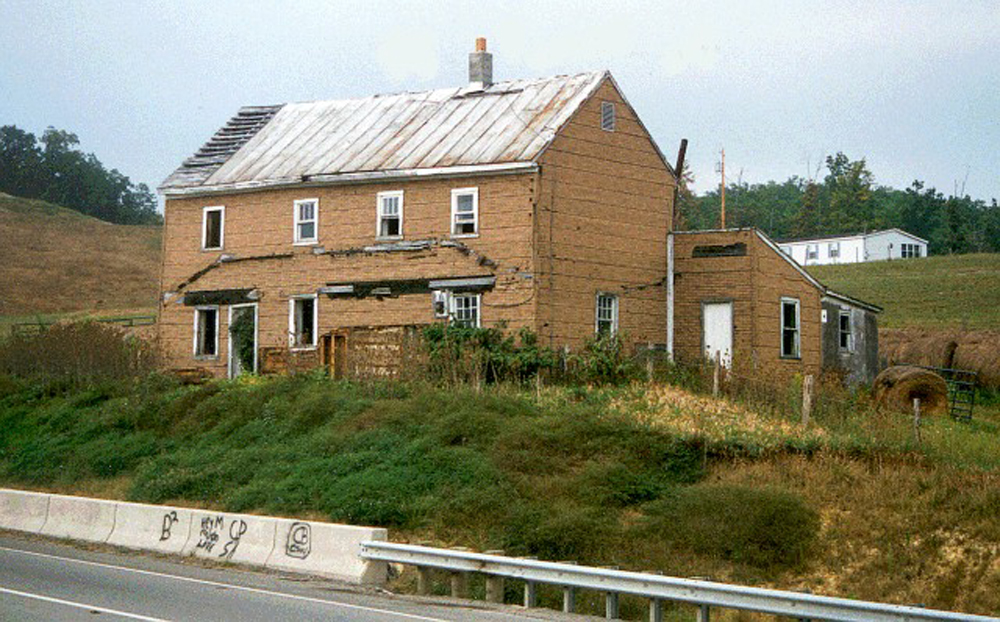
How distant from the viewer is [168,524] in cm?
2339

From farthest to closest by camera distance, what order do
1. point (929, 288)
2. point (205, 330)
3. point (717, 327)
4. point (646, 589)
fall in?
1. point (929, 288)
2. point (205, 330)
3. point (717, 327)
4. point (646, 589)

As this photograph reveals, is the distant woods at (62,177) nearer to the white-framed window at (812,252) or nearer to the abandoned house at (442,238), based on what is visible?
the white-framed window at (812,252)

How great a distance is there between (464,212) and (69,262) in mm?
67946

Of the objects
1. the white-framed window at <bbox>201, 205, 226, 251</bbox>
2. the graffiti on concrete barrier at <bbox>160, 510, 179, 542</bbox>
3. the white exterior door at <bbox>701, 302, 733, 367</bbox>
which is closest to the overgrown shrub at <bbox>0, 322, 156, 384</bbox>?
the white-framed window at <bbox>201, 205, 226, 251</bbox>

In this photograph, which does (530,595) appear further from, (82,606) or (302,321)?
(302,321)

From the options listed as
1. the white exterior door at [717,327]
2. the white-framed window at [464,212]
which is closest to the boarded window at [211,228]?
the white-framed window at [464,212]

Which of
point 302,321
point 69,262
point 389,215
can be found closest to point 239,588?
point 389,215

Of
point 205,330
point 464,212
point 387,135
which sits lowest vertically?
point 205,330

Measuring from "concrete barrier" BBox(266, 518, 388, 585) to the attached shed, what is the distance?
59.6ft

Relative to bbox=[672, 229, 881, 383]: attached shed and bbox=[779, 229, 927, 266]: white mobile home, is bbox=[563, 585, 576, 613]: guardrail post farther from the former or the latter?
bbox=[779, 229, 927, 266]: white mobile home

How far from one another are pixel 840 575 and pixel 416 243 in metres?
18.8

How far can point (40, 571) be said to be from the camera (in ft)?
64.2

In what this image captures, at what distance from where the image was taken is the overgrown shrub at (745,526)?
2219 centimetres

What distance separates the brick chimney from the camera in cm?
4169
